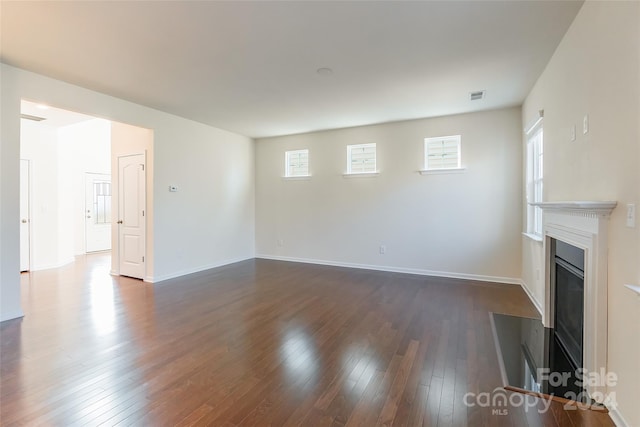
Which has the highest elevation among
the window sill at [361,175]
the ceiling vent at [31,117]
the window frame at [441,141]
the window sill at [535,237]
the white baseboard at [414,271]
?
the ceiling vent at [31,117]

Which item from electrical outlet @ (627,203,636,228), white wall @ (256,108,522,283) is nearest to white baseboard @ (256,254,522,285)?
white wall @ (256,108,522,283)

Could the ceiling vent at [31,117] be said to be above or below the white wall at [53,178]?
above

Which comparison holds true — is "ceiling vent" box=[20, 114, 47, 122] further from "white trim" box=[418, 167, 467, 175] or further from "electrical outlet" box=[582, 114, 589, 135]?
"electrical outlet" box=[582, 114, 589, 135]

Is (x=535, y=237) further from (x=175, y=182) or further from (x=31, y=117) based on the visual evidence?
(x=31, y=117)

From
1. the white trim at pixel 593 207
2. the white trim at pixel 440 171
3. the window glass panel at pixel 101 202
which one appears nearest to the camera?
the white trim at pixel 593 207

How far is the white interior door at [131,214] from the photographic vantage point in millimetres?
4910

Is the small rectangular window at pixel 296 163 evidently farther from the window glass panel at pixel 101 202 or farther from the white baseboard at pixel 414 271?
the window glass panel at pixel 101 202

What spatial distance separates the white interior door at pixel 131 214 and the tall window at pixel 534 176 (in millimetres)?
5845

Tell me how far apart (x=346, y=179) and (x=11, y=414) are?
5161 millimetres

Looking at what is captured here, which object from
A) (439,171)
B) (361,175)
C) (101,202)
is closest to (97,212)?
(101,202)

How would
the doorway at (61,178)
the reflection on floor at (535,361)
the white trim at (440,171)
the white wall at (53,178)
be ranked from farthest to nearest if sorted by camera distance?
1. the white wall at (53,178)
2. the doorway at (61,178)
3. the white trim at (440,171)
4. the reflection on floor at (535,361)

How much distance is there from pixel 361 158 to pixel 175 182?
3471mm

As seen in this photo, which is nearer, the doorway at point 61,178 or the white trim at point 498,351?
the white trim at point 498,351

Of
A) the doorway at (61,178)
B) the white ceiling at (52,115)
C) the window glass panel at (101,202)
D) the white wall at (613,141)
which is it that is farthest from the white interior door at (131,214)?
the white wall at (613,141)
